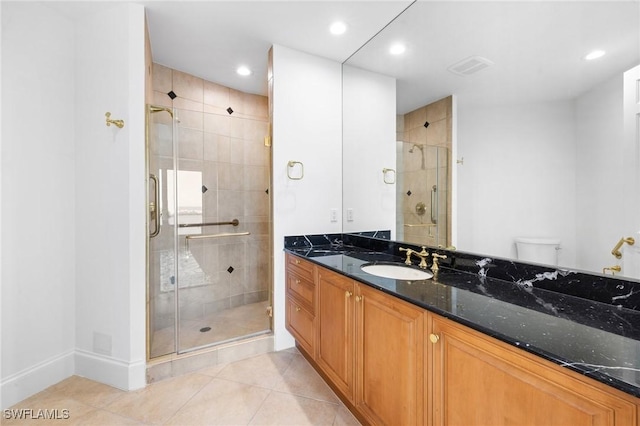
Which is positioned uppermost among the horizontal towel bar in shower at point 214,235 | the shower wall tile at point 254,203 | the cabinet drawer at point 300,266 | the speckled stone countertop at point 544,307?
the shower wall tile at point 254,203

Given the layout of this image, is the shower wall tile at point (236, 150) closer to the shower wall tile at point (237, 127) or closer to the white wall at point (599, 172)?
the shower wall tile at point (237, 127)

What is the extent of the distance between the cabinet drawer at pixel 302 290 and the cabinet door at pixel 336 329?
0.10 metres

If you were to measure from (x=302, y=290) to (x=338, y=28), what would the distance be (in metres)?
1.99

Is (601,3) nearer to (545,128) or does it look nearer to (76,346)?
(545,128)

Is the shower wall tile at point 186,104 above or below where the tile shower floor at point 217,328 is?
above

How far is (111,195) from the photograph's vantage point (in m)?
1.82

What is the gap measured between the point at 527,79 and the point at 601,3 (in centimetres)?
30

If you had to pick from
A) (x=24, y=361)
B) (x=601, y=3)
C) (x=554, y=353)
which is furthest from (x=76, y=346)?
(x=601, y=3)

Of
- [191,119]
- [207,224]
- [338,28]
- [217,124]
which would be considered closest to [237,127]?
[217,124]

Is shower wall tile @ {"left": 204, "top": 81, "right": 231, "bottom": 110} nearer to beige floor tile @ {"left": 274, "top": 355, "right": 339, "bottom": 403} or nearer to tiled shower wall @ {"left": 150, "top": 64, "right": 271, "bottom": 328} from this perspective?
tiled shower wall @ {"left": 150, "top": 64, "right": 271, "bottom": 328}

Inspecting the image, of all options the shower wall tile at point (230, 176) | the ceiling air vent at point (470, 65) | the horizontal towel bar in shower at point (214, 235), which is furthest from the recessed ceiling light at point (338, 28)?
the horizontal towel bar in shower at point (214, 235)

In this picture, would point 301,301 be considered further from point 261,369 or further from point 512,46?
point 512,46

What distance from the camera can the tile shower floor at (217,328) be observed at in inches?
81.9

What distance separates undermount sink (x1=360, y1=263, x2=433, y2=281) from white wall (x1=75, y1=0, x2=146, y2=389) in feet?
5.03
